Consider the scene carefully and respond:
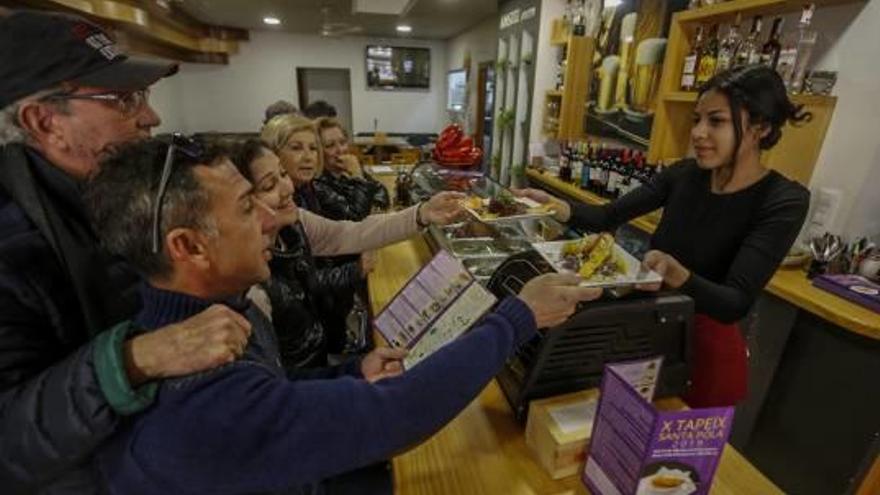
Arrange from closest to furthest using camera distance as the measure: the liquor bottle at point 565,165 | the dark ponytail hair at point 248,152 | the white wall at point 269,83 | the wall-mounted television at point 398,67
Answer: the dark ponytail hair at point 248,152 → the liquor bottle at point 565,165 → the white wall at point 269,83 → the wall-mounted television at point 398,67

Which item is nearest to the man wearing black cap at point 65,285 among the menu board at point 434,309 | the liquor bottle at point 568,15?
the menu board at point 434,309

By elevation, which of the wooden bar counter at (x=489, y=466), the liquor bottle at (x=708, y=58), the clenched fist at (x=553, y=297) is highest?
the liquor bottle at (x=708, y=58)

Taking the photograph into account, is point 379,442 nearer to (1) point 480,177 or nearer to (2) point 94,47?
(2) point 94,47

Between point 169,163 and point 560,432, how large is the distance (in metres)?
0.85

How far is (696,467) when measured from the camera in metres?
0.72

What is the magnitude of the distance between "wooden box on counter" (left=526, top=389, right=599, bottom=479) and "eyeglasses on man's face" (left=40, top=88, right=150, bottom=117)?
110 centimetres

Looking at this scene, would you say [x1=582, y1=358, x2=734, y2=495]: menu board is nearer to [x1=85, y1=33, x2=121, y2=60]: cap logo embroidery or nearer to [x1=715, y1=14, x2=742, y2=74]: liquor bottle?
[x1=85, y1=33, x2=121, y2=60]: cap logo embroidery

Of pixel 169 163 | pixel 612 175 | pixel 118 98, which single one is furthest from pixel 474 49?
pixel 169 163

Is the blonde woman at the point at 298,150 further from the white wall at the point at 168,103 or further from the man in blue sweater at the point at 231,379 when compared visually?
the white wall at the point at 168,103

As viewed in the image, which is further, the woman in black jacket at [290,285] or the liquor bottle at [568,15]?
the liquor bottle at [568,15]

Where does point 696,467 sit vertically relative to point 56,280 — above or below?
below

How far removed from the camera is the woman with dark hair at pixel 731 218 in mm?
1258

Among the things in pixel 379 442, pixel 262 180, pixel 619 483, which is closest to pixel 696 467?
pixel 619 483

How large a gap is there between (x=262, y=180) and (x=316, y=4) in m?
5.15
